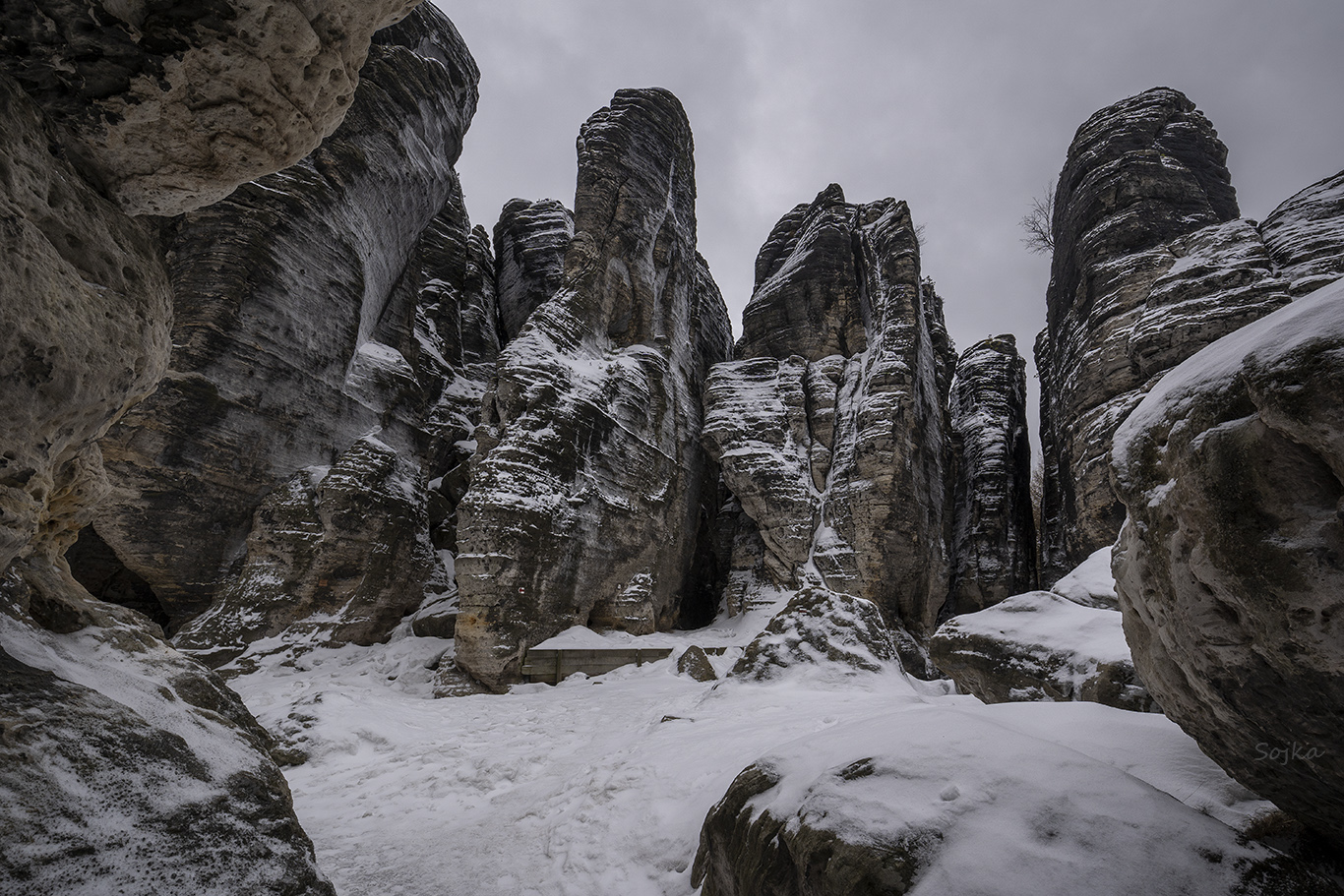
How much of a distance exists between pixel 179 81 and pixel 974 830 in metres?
4.31

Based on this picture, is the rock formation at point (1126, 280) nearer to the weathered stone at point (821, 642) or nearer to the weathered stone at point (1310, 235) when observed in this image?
the weathered stone at point (1310, 235)

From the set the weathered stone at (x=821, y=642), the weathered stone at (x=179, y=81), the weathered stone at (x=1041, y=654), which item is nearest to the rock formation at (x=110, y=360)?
the weathered stone at (x=179, y=81)

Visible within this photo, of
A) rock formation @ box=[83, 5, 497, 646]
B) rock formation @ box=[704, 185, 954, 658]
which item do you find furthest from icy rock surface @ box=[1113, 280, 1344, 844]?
rock formation @ box=[704, 185, 954, 658]

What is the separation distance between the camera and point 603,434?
14.8 meters

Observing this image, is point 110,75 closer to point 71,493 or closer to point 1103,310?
point 71,493

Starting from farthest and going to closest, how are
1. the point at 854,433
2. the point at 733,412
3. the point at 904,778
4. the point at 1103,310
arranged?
1. the point at 733,412
2. the point at 854,433
3. the point at 1103,310
4. the point at 904,778

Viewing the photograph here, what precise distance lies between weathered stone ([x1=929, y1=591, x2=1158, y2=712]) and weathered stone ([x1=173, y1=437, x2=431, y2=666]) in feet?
39.6

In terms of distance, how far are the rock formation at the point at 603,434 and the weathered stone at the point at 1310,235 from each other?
15.1m

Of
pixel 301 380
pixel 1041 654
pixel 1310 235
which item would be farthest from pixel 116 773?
pixel 1310 235

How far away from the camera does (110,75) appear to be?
7.34 feet

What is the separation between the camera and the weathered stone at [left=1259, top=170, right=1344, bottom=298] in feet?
37.0

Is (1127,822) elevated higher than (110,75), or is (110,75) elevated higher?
(110,75)

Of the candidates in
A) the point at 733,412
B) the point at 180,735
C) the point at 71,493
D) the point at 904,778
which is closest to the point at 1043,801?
the point at 904,778

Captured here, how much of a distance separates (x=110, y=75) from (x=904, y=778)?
4403 millimetres
